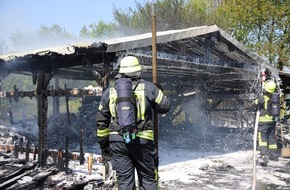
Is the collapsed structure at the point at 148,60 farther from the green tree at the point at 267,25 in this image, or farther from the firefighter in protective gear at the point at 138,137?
the green tree at the point at 267,25

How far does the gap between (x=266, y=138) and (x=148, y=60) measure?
3.97 meters

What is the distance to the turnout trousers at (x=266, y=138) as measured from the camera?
8.77m

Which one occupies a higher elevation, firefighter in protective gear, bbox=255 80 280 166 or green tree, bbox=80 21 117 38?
green tree, bbox=80 21 117 38

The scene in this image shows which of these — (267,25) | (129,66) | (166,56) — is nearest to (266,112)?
(166,56)

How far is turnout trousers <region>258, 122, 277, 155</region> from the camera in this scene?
877 cm

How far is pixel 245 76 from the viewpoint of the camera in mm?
11617

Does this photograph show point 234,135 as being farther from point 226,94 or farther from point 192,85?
point 192,85

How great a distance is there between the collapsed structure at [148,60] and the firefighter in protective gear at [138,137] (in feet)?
8.69

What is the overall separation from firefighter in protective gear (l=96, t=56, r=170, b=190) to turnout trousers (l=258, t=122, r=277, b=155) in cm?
554

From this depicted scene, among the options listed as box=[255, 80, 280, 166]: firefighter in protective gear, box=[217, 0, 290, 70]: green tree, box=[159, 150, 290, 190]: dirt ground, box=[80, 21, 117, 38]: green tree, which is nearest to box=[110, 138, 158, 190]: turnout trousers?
box=[159, 150, 290, 190]: dirt ground

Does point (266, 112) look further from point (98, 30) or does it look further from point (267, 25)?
point (98, 30)

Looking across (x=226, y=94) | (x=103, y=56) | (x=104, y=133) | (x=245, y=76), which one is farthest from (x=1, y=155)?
(x=226, y=94)

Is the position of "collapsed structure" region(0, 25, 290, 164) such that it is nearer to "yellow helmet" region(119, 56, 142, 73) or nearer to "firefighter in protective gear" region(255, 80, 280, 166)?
"firefighter in protective gear" region(255, 80, 280, 166)

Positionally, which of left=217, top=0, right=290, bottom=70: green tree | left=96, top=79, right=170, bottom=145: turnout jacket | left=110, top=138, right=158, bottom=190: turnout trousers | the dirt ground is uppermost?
left=217, top=0, right=290, bottom=70: green tree
